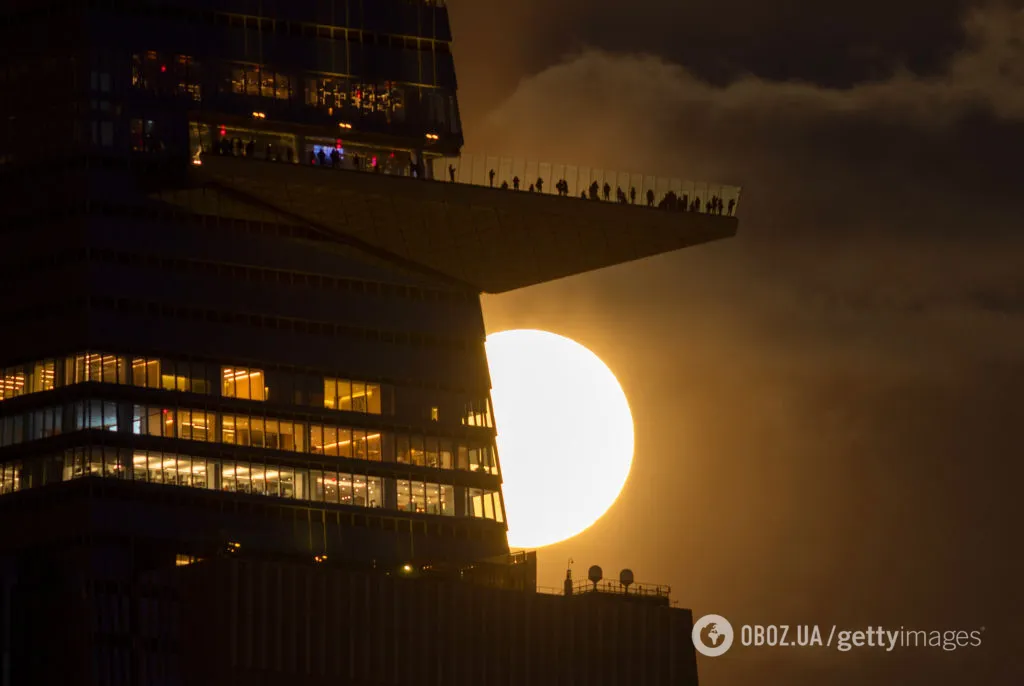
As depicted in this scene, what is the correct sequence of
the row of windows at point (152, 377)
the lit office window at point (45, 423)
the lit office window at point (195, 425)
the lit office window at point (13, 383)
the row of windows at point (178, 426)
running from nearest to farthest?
the row of windows at point (178, 426) → the row of windows at point (152, 377) → the lit office window at point (45, 423) → the lit office window at point (195, 425) → the lit office window at point (13, 383)

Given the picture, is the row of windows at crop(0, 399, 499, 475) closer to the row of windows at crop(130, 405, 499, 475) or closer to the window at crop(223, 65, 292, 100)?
the row of windows at crop(130, 405, 499, 475)

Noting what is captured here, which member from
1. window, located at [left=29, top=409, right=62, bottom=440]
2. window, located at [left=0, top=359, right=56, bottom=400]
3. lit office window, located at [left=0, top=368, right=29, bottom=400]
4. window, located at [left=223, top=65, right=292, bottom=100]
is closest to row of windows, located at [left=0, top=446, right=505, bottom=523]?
window, located at [left=29, top=409, right=62, bottom=440]

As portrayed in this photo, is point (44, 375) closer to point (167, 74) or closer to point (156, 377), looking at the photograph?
point (156, 377)

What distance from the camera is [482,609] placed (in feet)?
637

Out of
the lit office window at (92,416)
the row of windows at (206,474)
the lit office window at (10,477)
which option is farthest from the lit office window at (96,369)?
the lit office window at (10,477)

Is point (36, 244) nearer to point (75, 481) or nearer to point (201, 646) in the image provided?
point (75, 481)

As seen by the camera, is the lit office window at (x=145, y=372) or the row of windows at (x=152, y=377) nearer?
the row of windows at (x=152, y=377)

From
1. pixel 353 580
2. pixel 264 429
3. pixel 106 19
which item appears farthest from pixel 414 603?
pixel 106 19

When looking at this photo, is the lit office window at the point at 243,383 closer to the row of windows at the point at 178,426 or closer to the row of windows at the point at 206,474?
the row of windows at the point at 178,426

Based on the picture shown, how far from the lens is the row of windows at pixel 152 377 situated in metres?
192

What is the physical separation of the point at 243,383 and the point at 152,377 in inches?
272

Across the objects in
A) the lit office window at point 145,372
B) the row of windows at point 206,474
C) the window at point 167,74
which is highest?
the window at point 167,74

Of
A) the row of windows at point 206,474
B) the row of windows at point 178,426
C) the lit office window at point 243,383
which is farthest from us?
the lit office window at point 243,383

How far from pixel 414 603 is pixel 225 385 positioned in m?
20.5
